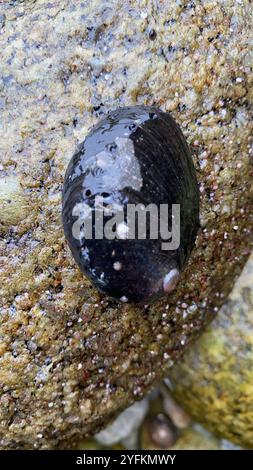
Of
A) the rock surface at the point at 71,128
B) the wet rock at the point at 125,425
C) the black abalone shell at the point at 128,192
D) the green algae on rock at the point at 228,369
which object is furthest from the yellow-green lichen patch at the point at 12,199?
the wet rock at the point at 125,425

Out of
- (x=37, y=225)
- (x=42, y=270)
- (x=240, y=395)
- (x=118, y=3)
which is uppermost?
(x=118, y=3)

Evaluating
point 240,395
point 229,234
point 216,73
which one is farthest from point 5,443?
point 216,73

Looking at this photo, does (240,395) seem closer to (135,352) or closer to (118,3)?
(135,352)

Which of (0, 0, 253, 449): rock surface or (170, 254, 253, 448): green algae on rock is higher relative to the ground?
(0, 0, 253, 449): rock surface

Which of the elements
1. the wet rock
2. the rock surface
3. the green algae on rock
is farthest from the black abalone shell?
the wet rock

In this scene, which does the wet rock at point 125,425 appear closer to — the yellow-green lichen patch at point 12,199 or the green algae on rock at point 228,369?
the green algae on rock at point 228,369

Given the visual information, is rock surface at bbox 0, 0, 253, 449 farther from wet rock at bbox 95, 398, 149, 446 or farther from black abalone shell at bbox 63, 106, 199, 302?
wet rock at bbox 95, 398, 149, 446
